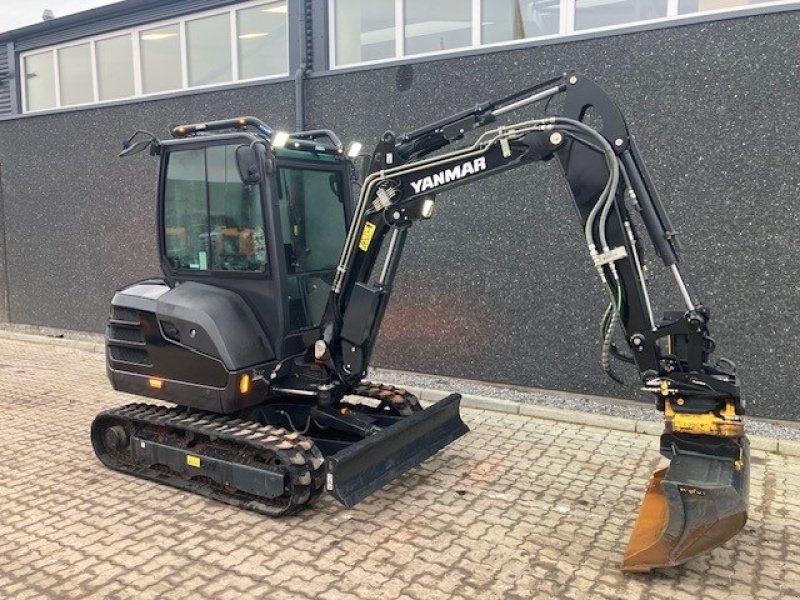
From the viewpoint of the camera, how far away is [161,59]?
403 inches

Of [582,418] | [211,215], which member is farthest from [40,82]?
[582,418]

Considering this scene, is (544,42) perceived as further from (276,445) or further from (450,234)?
(276,445)

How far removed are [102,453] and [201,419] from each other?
115cm

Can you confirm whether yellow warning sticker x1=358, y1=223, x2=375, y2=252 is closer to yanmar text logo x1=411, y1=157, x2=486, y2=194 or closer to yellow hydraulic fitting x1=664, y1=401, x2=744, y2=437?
yanmar text logo x1=411, y1=157, x2=486, y2=194

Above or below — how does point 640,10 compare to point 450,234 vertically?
above

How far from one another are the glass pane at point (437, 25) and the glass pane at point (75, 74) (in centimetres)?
617

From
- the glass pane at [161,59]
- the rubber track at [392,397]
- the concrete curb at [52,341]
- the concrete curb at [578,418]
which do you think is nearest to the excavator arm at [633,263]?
the rubber track at [392,397]

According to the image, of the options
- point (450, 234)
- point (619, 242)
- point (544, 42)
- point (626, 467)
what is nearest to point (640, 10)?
point (544, 42)

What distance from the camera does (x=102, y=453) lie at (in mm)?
5426

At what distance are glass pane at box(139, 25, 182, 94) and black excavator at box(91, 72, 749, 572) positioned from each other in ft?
18.9

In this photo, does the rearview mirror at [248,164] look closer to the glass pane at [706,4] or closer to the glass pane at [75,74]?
the glass pane at [706,4]

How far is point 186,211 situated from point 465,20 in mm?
4405

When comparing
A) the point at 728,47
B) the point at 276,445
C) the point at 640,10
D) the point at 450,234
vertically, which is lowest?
the point at 276,445

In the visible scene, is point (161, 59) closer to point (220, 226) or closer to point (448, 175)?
point (220, 226)
